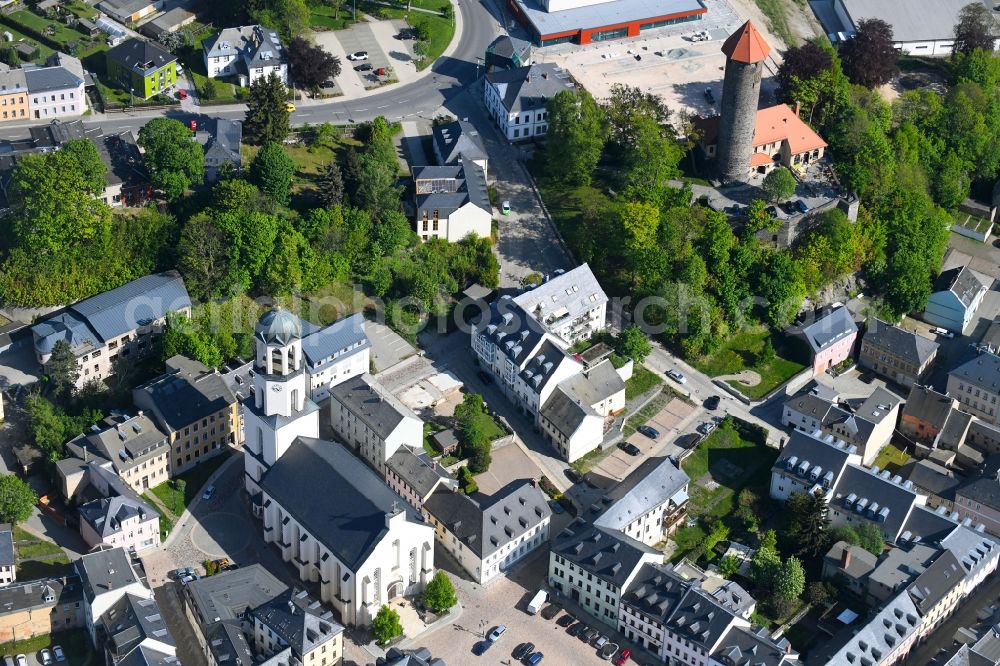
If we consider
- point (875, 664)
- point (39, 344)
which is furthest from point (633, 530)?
point (39, 344)

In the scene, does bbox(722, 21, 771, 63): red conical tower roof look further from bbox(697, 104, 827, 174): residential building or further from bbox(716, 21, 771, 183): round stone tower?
bbox(697, 104, 827, 174): residential building

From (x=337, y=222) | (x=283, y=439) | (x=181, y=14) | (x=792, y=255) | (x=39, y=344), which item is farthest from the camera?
(x=181, y=14)

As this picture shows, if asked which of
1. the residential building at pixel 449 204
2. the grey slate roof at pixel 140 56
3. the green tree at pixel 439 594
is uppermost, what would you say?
the grey slate roof at pixel 140 56

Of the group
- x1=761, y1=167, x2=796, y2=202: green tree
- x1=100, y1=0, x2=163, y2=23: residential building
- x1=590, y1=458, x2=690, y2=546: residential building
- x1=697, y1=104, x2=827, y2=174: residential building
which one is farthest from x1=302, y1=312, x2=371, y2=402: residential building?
x1=100, y1=0, x2=163, y2=23: residential building

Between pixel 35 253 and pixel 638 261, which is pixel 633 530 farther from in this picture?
pixel 35 253

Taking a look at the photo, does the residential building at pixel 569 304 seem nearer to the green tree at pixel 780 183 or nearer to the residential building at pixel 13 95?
the green tree at pixel 780 183

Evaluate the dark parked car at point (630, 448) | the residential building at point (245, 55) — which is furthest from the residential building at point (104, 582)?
the residential building at point (245, 55)
